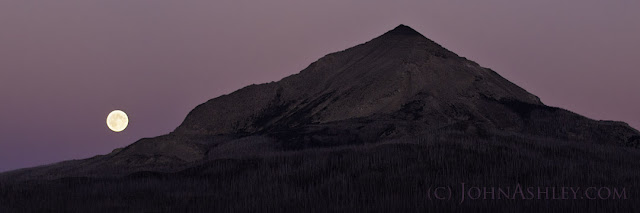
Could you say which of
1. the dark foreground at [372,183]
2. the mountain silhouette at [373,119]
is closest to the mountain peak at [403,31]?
the mountain silhouette at [373,119]

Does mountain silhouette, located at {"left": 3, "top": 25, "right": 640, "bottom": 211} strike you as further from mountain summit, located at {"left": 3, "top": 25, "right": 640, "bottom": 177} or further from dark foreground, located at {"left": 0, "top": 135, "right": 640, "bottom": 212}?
dark foreground, located at {"left": 0, "top": 135, "right": 640, "bottom": 212}

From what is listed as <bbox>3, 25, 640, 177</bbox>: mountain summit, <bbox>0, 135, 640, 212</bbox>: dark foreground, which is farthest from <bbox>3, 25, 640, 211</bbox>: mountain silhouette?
<bbox>0, 135, 640, 212</bbox>: dark foreground

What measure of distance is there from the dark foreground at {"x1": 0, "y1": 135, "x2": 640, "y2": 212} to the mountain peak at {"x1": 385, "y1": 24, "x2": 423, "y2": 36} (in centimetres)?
1853

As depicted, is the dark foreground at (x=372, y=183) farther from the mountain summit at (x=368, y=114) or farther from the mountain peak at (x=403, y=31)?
the mountain peak at (x=403, y=31)

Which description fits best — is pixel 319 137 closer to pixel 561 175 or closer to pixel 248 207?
pixel 561 175

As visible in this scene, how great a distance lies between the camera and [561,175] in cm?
2172

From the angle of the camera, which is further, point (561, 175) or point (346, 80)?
point (346, 80)

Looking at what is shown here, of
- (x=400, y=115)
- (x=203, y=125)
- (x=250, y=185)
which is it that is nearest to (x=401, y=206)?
(x=250, y=185)

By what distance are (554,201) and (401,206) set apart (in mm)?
3564

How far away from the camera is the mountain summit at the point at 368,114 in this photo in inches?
1234

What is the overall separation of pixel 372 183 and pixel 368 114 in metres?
15.6

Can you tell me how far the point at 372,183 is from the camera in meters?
20.3

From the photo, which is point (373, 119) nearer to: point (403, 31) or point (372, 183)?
point (372, 183)

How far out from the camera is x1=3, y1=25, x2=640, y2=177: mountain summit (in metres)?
31.3
